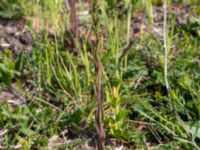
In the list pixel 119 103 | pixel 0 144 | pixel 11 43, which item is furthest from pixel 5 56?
pixel 119 103

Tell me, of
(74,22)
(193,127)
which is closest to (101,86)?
(193,127)

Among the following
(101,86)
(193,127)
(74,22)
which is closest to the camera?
(101,86)

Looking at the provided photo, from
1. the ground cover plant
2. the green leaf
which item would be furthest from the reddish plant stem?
the green leaf

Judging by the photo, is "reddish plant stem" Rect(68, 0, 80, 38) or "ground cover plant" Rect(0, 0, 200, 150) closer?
"ground cover plant" Rect(0, 0, 200, 150)

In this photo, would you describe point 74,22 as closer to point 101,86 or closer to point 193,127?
point 101,86

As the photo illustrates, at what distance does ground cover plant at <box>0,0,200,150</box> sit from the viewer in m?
1.63

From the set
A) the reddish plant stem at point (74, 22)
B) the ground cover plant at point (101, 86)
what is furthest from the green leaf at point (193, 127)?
the reddish plant stem at point (74, 22)

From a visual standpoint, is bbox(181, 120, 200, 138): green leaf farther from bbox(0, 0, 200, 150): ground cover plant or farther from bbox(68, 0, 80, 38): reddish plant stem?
bbox(68, 0, 80, 38): reddish plant stem

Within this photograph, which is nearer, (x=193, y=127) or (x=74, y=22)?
(x=193, y=127)

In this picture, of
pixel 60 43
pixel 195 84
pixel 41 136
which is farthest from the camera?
pixel 60 43

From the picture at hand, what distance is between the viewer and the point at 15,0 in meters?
2.33

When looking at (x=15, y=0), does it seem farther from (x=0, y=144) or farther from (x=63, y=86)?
(x=0, y=144)

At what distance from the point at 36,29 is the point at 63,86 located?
51 cm

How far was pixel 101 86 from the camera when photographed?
147cm
